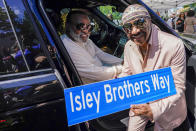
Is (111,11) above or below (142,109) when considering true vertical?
above

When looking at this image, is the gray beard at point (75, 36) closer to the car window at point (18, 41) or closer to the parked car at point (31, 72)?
the parked car at point (31, 72)

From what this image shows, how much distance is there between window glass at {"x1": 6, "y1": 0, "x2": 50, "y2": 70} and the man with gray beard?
28.7 inches

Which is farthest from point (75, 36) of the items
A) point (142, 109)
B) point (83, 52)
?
point (142, 109)

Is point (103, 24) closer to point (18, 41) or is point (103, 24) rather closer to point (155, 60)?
point (155, 60)

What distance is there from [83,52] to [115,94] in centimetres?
97

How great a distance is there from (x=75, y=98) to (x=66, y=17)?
1.67m

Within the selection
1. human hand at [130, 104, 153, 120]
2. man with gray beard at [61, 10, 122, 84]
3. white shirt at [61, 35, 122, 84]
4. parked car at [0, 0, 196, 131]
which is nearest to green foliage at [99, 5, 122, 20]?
man with gray beard at [61, 10, 122, 84]

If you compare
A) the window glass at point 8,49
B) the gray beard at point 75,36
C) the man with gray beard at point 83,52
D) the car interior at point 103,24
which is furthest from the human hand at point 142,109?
the gray beard at point 75,36

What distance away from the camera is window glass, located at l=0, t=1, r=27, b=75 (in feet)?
3.53

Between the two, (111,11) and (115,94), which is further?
(111,11)

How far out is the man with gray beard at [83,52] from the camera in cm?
190

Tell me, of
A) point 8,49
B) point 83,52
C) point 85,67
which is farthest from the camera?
point 83,52

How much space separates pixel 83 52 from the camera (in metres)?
2.01

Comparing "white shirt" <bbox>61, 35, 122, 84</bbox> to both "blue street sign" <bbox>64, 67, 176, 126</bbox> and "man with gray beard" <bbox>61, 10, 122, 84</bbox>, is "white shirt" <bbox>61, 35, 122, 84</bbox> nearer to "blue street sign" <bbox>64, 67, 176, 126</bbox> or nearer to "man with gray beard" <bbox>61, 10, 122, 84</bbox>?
"man with gray beard" <bbox>61, 10, 122, 84</bbox>
